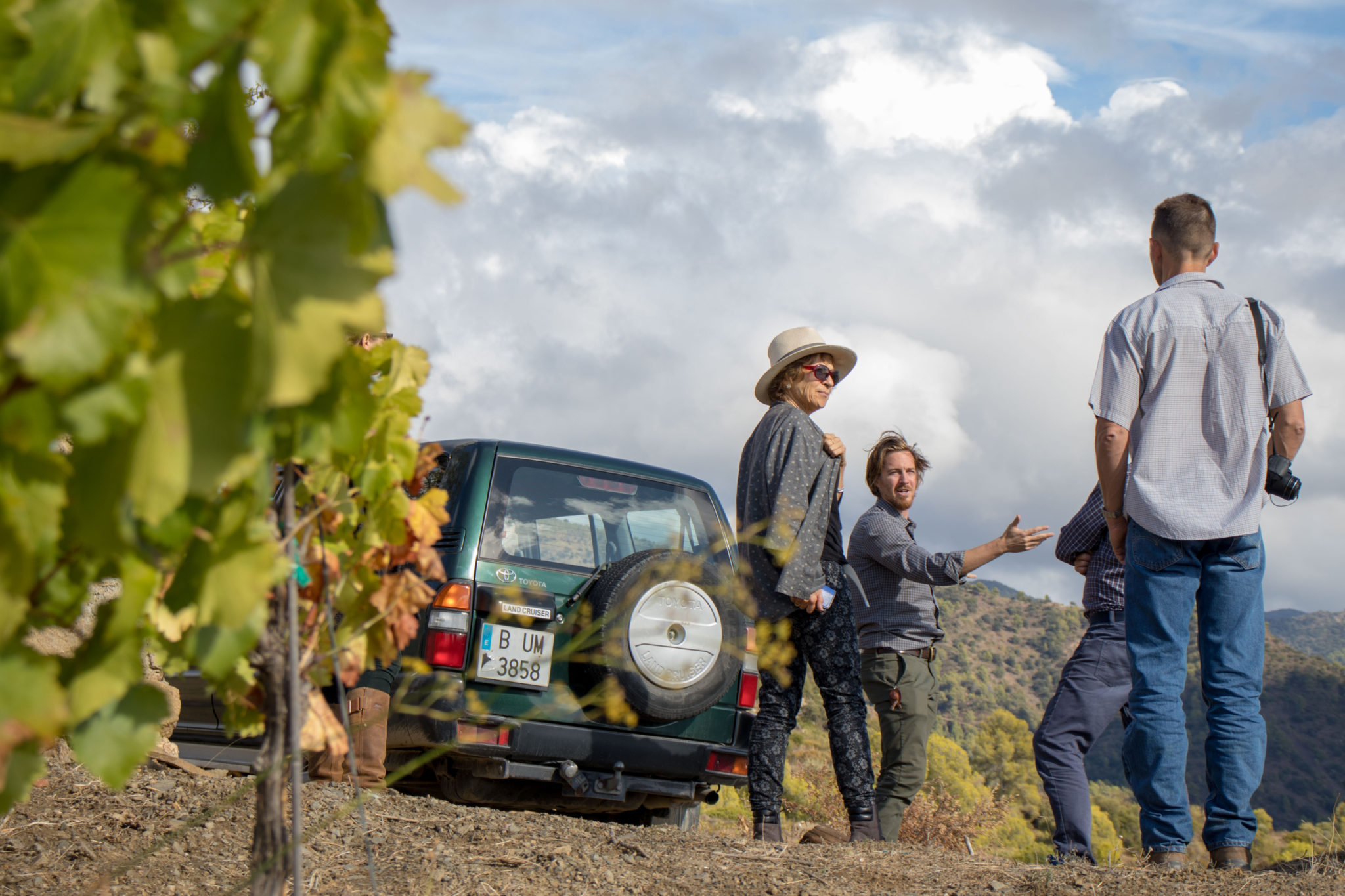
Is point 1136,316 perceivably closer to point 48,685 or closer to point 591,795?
point 591,795

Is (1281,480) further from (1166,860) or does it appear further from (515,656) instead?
(515,656)

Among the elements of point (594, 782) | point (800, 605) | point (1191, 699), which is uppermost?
point (800, 605)

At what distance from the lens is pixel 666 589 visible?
4.34m

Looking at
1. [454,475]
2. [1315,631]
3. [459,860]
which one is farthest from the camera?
[1315,631]

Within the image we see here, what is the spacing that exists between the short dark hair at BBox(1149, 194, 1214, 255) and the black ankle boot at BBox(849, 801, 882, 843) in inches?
94.7

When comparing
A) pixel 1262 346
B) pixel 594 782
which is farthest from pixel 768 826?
pixel 1262 346

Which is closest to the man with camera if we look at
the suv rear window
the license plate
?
the suv rear window

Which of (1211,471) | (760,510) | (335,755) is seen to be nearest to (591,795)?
(760,510)

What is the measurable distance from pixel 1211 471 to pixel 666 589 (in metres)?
2.11

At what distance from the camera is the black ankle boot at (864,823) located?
13.4ft

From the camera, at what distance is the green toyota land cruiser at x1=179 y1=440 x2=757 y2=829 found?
4285 mm

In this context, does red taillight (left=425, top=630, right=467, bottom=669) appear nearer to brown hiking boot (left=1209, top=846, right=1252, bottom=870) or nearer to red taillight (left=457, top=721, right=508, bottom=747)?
red taillight (left=457, top=721, right=508, bottom=747)

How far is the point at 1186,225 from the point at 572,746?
10.4ft

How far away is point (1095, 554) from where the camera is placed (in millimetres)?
3938
